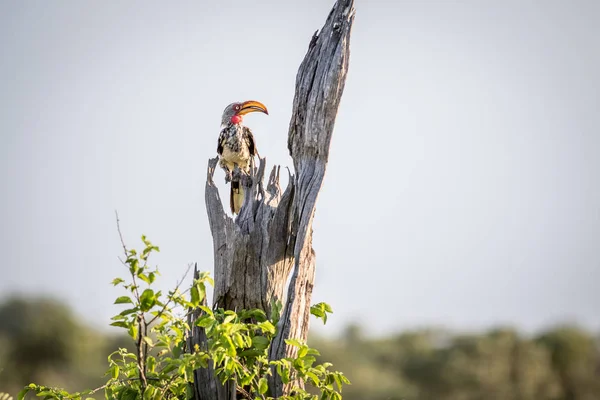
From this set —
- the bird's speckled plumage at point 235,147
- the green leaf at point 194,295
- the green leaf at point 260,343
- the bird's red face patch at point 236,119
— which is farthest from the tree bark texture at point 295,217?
the bird's red face patch at point 236,119

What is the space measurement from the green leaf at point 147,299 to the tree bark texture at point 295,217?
1108mm

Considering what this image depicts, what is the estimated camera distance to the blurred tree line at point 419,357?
787 inches

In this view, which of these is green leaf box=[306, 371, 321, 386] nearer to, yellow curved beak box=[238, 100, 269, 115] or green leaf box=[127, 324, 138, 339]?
green leaf box=[127, 324, 138, 339]

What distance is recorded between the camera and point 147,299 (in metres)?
3.54

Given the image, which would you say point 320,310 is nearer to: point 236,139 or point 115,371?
point 115,371

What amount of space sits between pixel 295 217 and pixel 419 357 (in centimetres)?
1794

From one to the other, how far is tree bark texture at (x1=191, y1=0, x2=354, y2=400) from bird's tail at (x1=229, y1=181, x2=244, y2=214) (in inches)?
60.8

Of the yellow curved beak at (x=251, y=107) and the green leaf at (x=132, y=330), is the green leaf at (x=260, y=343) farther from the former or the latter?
the yellow curved beak at (x=251, y=107)

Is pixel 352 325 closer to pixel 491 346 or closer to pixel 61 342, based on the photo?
pixel 491 346

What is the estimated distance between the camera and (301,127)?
4.79 meters

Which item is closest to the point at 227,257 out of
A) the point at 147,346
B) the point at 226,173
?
the point at 147,346

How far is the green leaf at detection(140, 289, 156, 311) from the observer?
3.54 meters

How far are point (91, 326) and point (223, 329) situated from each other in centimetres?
1961

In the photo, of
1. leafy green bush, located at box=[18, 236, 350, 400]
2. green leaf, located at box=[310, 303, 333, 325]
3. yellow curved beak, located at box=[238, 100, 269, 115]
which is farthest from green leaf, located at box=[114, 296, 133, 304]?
yellow curved beak, located at box=[238, 100, 269, 115]
